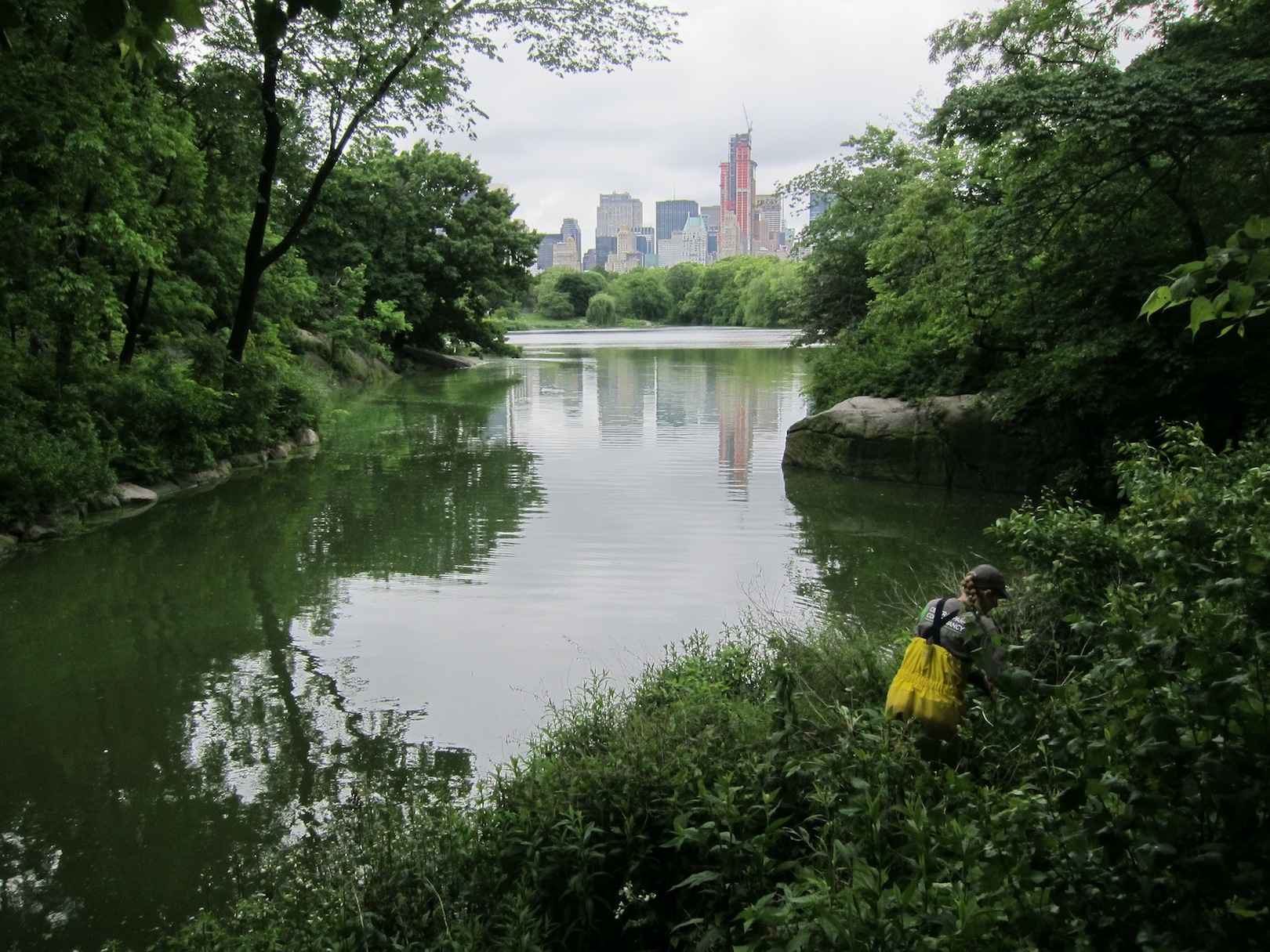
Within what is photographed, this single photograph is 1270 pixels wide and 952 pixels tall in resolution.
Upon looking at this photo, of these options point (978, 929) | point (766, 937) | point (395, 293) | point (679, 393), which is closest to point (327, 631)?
point (766, 937)

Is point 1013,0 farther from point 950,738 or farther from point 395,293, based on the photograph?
point 395,293

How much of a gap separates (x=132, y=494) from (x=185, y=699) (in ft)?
→ 24.9

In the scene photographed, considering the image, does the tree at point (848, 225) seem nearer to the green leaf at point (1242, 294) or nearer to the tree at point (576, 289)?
A: the green leaf at point (1242, 294)

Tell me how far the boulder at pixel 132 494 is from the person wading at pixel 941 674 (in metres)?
11.8

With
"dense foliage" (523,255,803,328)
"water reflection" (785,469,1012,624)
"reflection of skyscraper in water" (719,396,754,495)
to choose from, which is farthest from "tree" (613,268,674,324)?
"water reflection" (785,469,1012,624)

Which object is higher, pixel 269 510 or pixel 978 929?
pixel 978 929

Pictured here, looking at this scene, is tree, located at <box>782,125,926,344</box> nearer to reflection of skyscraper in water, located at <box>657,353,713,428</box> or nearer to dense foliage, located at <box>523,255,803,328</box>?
reflection of skyscraper in water, located at <box>657,353,713,428</box>

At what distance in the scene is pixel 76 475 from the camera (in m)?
12.3

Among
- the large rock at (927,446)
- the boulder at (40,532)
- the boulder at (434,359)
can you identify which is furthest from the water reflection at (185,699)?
the boulder at (434,359)

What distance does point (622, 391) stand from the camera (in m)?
31.0

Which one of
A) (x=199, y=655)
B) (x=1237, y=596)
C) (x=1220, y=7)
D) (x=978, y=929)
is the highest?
(x=1220, y=7)

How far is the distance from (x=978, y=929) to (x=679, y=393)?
90.7 feet

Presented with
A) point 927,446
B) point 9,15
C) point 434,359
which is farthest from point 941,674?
point 434,359

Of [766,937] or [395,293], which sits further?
[395,293]
